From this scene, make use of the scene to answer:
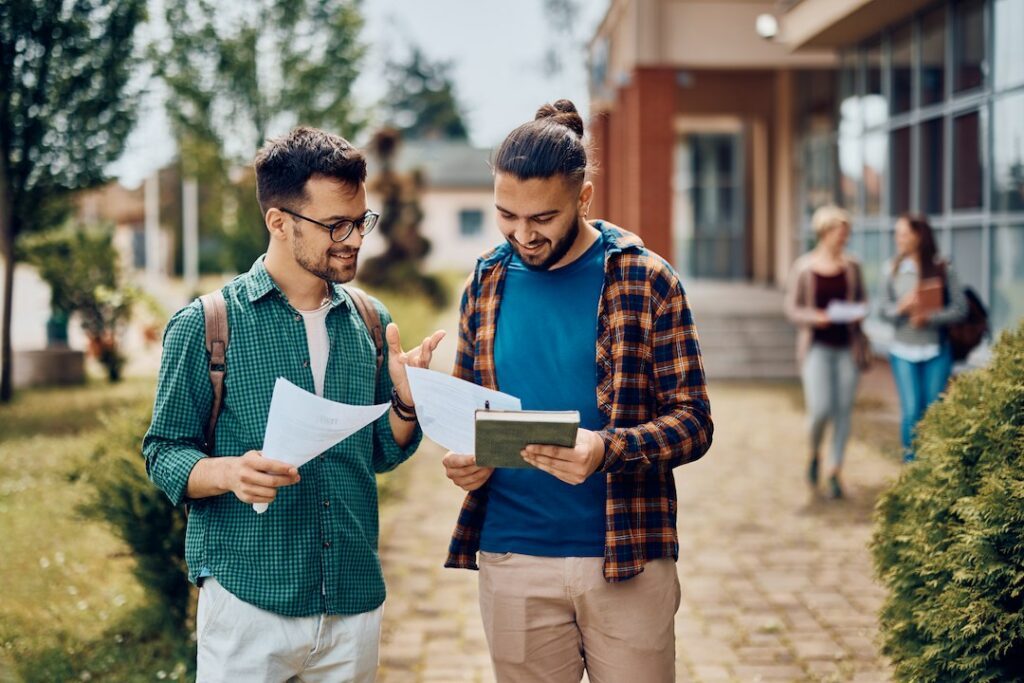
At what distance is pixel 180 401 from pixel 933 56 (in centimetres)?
1195

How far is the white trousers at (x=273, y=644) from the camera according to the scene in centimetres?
279

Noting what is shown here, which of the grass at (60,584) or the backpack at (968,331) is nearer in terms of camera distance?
the grass at (60,584)

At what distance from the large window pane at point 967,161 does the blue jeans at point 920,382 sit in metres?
4.11

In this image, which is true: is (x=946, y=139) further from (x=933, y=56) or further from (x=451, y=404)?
(x=451, y=404)

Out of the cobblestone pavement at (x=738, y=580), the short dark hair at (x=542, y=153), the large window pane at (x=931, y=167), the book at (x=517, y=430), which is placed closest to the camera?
the book at (x=517, y=430)

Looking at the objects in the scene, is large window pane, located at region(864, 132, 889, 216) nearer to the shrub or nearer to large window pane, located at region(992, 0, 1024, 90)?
large window pane, located at region(992, 0, 1024, 90)

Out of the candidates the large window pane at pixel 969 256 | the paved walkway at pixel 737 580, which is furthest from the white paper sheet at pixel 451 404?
the large window pane at pixel 969 256

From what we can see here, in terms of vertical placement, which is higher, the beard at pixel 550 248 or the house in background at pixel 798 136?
the house in background at pixel 798 136

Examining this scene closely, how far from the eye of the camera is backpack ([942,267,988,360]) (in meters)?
7.96

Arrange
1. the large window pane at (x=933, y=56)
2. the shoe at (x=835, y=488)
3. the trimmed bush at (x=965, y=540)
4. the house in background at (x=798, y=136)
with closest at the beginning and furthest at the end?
the trimmed bush at (x=965, y=540)
the shoe at (x=835, y=488)
the house in background at (x=798, y=136)
the large window pane at (x=933, y=56)

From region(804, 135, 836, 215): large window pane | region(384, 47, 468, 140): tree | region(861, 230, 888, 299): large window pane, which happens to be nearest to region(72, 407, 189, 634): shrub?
region(861, 230, 888, 299): large window pane

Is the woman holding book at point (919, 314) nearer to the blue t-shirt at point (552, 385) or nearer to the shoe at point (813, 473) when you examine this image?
the shoe at point (813, 473)

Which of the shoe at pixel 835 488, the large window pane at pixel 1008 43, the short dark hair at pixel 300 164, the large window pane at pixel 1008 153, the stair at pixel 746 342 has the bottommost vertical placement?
the shoe at pixel 835 488

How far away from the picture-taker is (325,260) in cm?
290
